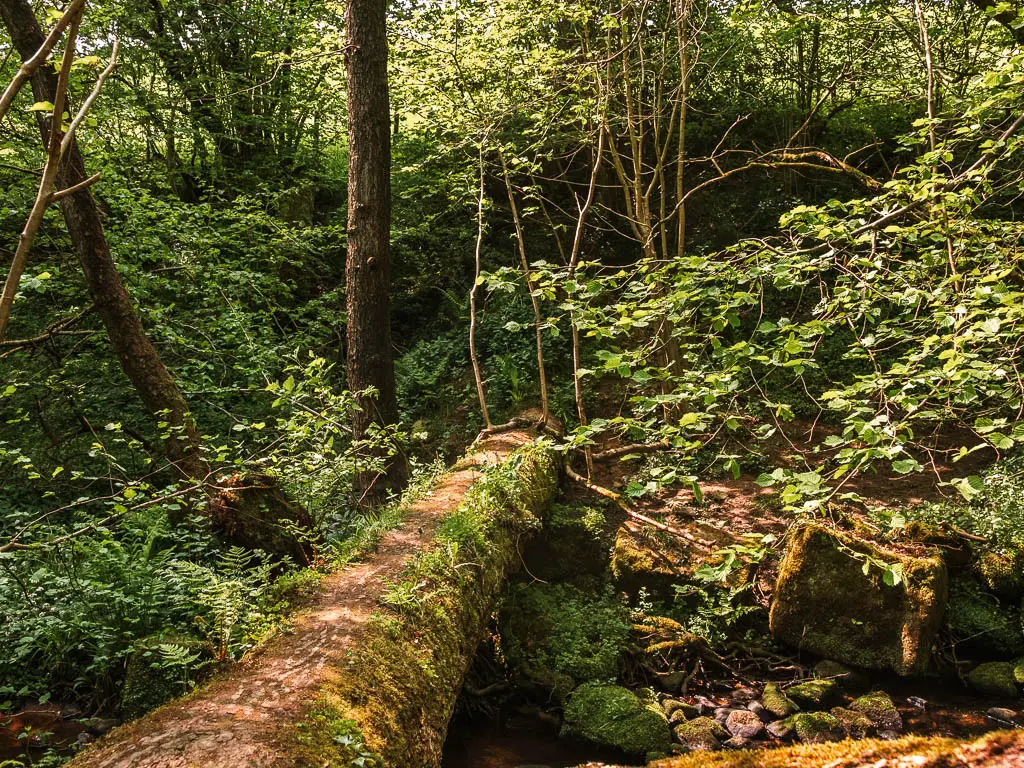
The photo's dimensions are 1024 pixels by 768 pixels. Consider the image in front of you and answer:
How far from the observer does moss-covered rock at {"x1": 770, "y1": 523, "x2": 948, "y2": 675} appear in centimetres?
547

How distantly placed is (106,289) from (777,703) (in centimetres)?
689

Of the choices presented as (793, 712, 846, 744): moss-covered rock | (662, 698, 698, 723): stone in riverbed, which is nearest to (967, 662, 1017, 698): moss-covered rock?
(793, 712, 846, 744): moss-covered rock

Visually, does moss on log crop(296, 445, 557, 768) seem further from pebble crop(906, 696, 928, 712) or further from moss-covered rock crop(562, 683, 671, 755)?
pebble crop(906, 696, 928, 712)

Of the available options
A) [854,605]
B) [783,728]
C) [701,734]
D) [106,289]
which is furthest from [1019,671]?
[106,289]

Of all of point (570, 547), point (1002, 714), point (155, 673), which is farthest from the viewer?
point (570, 547)

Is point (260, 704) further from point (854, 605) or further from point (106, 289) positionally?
point (854, 605)

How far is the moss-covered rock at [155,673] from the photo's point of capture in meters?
3.36

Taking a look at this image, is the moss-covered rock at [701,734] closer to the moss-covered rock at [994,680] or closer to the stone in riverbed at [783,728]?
the stone in riverbed at [783,728]

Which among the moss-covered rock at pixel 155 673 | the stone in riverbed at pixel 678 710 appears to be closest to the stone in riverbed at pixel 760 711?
the stone in riverbed at pixel 678 710

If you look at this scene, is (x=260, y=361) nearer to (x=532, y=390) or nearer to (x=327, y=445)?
(x=327, y=445)

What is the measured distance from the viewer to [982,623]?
18.9 ft

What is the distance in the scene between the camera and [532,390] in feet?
33.6

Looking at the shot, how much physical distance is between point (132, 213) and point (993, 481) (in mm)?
10538

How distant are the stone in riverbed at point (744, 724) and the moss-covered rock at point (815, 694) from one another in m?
0.44
